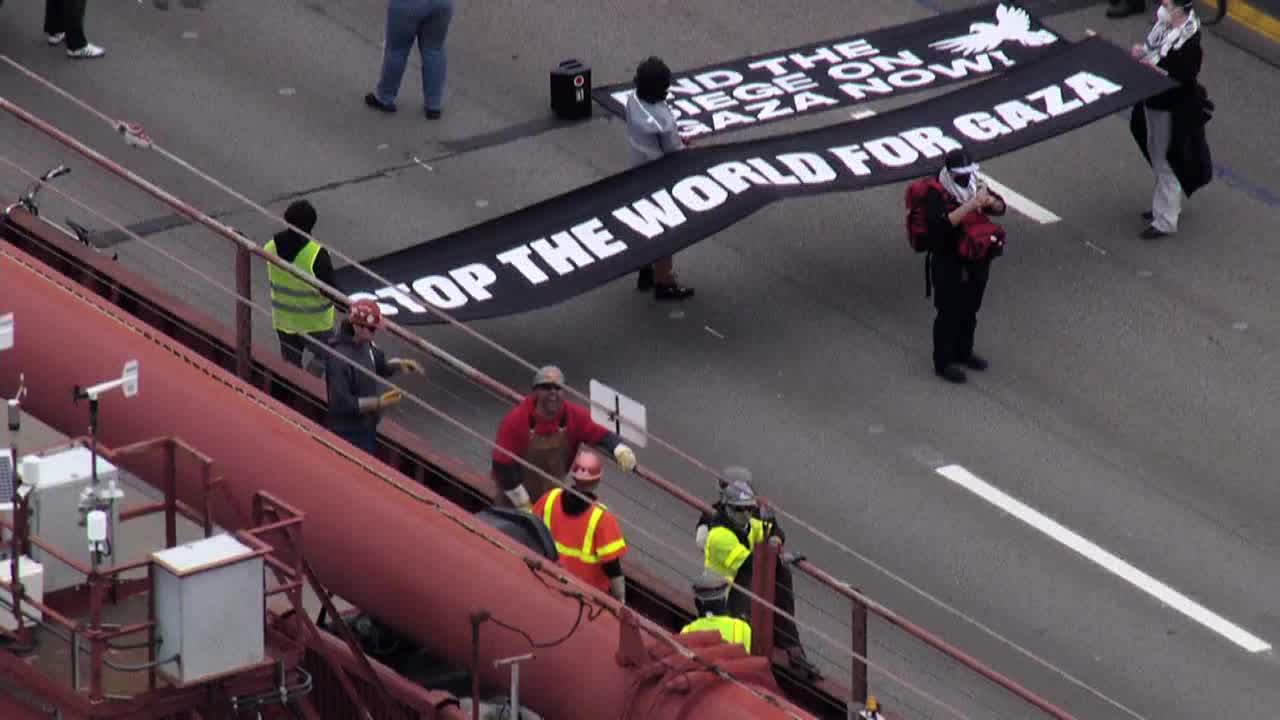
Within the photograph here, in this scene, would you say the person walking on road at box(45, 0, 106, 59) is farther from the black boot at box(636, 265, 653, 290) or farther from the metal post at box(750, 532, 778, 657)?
the metal post at box(750, 532, 778, 657)

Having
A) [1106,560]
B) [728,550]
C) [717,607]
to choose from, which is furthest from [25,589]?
[1106,560]

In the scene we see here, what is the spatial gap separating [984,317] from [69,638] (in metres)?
11.7

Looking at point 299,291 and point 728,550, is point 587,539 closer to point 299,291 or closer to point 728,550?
point 728,550

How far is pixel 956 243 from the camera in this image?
22.7 meters

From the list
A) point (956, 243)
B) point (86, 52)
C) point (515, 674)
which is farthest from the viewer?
point (86, 52)

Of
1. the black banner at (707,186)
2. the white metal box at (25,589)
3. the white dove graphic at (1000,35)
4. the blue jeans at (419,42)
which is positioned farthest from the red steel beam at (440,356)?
the white dove graphic at (1000,35)

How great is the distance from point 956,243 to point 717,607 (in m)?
6.09

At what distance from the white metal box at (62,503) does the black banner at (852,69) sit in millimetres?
10841

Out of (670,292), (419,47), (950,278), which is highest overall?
(950,278)

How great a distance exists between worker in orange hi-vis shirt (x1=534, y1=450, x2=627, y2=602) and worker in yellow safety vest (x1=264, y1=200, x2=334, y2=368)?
3.36 meters

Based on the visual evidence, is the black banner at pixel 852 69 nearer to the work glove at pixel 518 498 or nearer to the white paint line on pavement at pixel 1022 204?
the white paint line on pavement at pixel 1022 204

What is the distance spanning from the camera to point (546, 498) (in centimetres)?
1772

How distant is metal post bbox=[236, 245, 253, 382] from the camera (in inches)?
718

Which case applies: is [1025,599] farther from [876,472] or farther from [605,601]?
[605,601]
